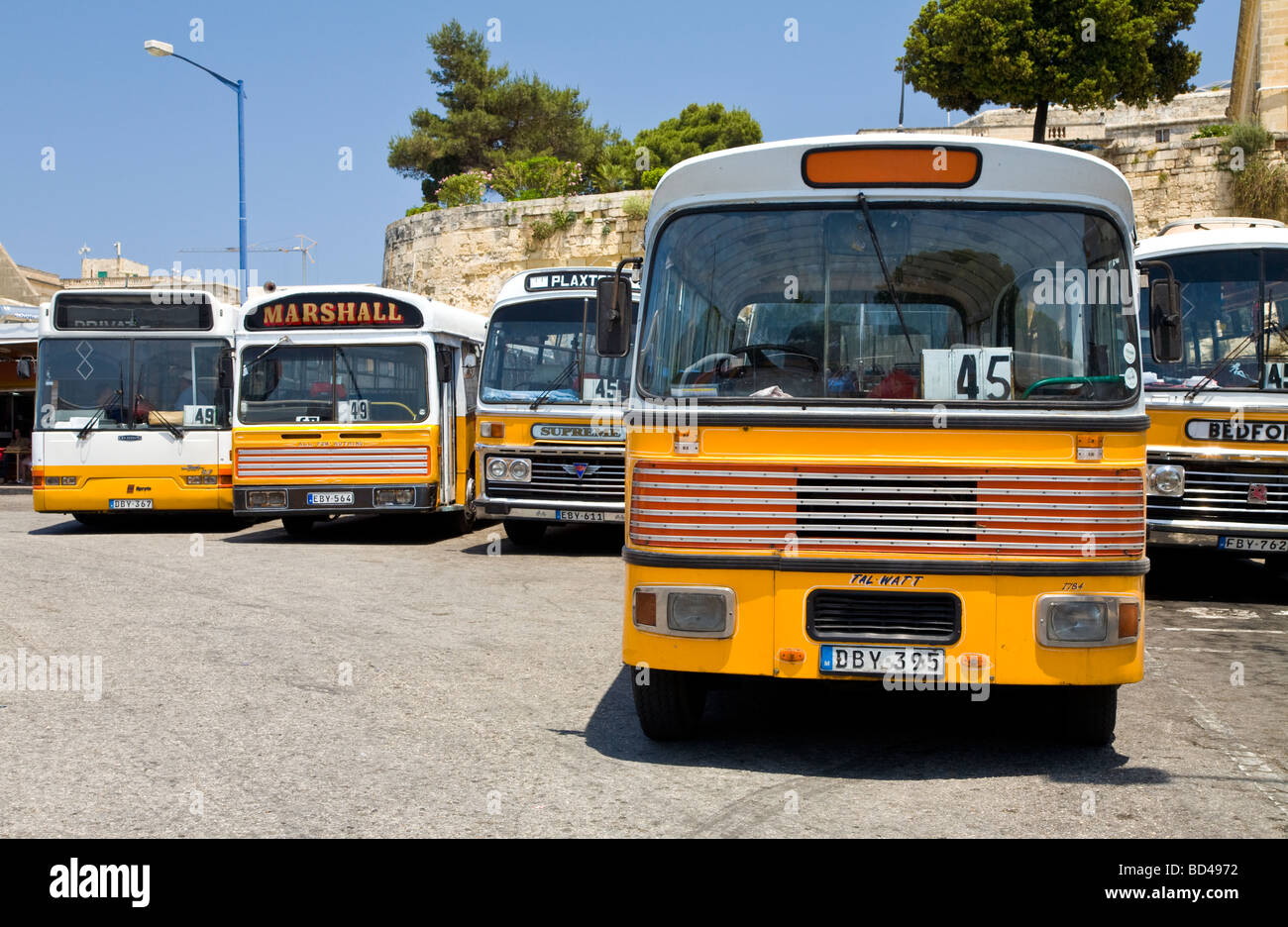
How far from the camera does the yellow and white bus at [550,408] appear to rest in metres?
12.5

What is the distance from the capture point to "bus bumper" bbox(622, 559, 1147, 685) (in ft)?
16.2

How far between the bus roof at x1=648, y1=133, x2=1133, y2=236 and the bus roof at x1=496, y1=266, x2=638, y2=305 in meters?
7.68

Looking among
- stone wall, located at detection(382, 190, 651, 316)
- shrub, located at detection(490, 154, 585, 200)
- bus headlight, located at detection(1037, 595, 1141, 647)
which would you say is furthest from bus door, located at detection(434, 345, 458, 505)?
shrub, located at detection(490, 154, 585, 200)

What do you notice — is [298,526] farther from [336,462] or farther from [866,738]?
[866,738]

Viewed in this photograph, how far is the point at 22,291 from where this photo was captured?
167 feet

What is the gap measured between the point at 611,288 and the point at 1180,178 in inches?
1173

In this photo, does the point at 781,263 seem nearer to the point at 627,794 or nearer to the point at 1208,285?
the point at 627,794

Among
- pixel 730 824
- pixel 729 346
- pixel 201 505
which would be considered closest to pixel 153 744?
Result: pixel 730 824

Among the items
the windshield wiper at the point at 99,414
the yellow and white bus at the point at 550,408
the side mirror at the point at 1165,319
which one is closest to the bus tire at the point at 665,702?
the side mirror at the point at 1165,319

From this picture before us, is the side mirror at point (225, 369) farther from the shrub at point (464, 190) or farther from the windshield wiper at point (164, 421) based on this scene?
the shrub at point (464, 190)

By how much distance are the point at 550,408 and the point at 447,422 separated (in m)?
2.10

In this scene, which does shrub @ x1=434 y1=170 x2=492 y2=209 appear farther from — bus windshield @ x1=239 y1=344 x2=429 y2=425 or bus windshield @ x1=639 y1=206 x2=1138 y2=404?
bus windshield @ x1=639 y1=206 x2=1138 y2=404

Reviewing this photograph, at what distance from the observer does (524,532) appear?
1400 centimetres

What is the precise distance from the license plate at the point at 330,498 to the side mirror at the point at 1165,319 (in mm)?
9559
